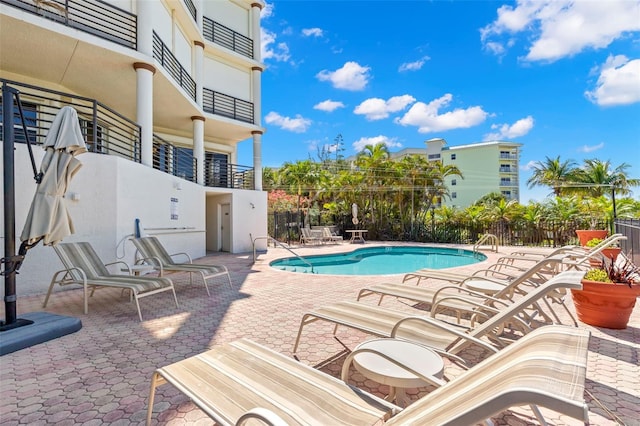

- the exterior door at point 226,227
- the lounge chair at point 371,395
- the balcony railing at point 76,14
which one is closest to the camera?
the lounge chair at point 371,395

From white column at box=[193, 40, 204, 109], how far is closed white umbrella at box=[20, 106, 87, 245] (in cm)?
878

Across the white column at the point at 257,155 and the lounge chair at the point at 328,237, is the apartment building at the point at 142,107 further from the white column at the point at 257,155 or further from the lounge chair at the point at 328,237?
the lounge chair at the point at 328,237

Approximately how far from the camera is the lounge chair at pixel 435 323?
A: 2332mm

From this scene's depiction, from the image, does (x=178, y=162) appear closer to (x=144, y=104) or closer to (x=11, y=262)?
(x=144, y=104)

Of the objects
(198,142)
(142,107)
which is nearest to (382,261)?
(198,142)

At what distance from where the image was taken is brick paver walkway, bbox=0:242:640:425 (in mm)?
2422

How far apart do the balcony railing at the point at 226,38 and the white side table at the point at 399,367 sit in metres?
15.2

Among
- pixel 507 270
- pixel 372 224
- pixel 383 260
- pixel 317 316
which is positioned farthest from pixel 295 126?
pixel 317 316

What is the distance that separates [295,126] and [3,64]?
47.5 m

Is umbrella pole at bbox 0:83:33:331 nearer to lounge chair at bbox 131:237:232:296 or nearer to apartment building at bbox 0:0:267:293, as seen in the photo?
apartment building at bbox 0:0:267:293

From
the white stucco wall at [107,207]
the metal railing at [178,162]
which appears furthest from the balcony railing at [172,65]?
the white stucco wall at [107,207]

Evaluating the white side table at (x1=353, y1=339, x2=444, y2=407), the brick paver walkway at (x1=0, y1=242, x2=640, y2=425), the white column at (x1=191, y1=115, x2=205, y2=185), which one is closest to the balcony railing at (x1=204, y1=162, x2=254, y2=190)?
the white column at (x1=191, y1=115, x2=205, y2=185)

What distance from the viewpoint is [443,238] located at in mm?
18734

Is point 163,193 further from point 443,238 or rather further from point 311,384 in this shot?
point 443,238
